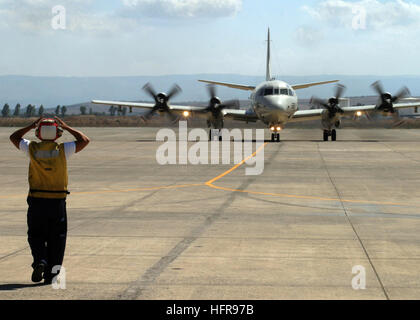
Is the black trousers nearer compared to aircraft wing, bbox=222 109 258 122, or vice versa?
the black trousers

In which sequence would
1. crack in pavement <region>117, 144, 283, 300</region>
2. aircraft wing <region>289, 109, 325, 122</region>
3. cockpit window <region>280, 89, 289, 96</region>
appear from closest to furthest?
crack in pavement <region>117, 144, 283, 300</region> < cockpit window <region>280, 89, 289, 96</region> < aircraft wing <region>289, 109, 325, 122</region>

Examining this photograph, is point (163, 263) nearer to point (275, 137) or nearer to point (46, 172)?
point (46, 172)

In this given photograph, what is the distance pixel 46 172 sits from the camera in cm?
785

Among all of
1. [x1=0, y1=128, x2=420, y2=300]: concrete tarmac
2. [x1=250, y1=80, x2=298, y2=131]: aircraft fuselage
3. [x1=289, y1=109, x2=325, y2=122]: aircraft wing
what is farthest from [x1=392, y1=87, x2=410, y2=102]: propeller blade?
[x1=0, y1=128, x2=420, y2=300]: concrete tarmac

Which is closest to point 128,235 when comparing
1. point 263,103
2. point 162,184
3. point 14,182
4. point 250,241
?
point 250,241

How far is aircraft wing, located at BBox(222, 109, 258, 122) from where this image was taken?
47.4 meters

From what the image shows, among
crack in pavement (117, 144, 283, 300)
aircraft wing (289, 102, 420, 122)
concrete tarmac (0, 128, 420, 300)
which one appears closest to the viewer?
crack in pavement (117, 144, 283, 300)

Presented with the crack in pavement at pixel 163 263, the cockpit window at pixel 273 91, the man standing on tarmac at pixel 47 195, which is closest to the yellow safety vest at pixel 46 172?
the man standing on tarmac at pixel 47 195

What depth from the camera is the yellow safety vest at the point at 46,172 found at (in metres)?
7.85

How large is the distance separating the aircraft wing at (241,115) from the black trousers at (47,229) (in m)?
39.3

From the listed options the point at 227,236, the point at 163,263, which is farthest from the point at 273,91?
the point at 163,263

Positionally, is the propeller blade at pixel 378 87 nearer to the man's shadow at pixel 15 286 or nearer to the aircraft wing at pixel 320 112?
the aircraft wing at pixel 320 112

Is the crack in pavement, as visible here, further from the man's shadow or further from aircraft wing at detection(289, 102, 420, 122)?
aircraft wing at detection(289, 102, 420, 122)
